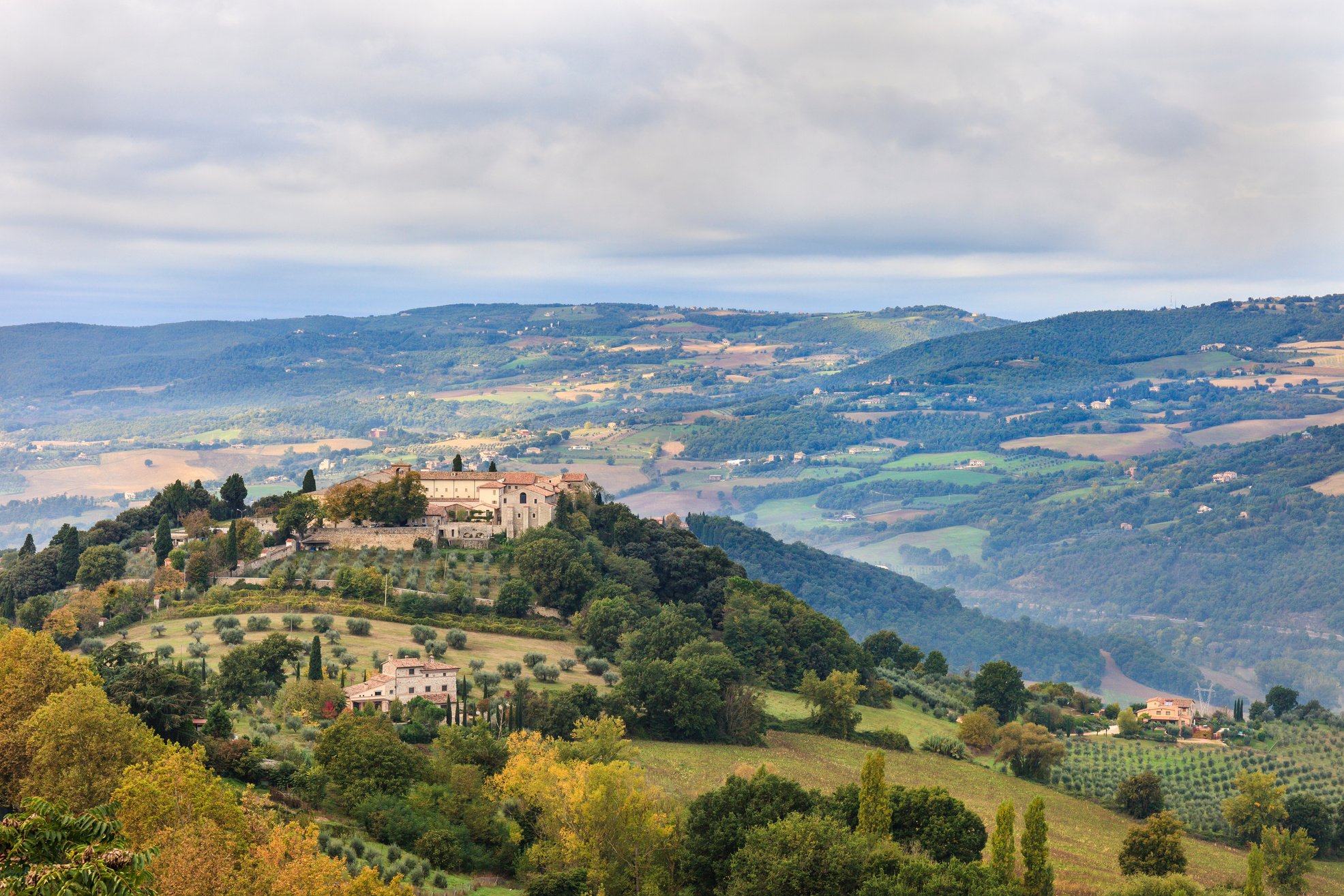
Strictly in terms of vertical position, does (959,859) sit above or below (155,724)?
below

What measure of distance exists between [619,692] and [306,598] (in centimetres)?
2073

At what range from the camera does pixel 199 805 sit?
1150 inches

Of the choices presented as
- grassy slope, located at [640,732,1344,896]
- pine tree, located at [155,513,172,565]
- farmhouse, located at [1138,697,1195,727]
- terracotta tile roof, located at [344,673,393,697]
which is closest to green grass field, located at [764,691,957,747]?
grassy slope, located at [640,732,1344,896]

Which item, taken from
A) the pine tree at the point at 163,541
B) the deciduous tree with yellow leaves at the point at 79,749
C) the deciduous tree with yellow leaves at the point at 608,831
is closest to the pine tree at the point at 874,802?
the deciduous tree with yellow leaves at the point at 608,831

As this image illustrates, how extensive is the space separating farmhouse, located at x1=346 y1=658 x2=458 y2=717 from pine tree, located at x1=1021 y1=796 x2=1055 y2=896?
26496 mm

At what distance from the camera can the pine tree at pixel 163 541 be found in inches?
3113

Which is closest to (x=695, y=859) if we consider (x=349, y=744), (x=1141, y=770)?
(x=349, y=744)

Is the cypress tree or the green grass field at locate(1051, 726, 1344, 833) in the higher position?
the cypress tree

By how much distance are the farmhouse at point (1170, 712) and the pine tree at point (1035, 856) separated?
5661 centimetres

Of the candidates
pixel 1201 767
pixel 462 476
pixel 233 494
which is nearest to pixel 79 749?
pixel 233 494

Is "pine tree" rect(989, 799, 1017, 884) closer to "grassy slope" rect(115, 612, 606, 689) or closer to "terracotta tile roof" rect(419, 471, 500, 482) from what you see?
"grassy slope" rect(115, 612, 606, 689)

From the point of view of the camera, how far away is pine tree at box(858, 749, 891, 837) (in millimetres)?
41469

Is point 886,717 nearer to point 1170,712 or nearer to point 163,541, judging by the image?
point 1170,712

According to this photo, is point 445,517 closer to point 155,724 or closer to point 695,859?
point 155,724
